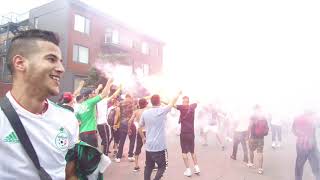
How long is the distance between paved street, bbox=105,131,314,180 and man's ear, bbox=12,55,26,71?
17.2 ft

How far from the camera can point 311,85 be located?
888 cm

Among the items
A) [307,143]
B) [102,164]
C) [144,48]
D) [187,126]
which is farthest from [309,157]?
[144,48]

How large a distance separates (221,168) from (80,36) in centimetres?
1879

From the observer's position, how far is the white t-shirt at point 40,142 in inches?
59.7

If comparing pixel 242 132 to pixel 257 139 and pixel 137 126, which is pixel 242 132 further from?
pixel 137 126

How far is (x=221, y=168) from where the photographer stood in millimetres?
7723

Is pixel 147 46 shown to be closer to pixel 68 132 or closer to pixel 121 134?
pixel 121 134

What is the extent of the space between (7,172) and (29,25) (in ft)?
83.6

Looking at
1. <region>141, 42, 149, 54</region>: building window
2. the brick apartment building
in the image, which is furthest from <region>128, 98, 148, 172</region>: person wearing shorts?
<region>141, 42, 149, 54</region>: building window

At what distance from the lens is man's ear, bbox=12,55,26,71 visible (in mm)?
1749

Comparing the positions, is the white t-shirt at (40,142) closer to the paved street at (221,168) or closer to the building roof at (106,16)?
the paved street at (221,168)

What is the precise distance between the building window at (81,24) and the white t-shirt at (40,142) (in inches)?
904

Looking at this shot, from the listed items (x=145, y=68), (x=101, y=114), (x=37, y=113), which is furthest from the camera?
(x=145, y=68)

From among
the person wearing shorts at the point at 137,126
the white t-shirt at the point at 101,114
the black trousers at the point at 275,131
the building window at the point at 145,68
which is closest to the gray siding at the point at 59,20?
the building window at the point at 145,68
